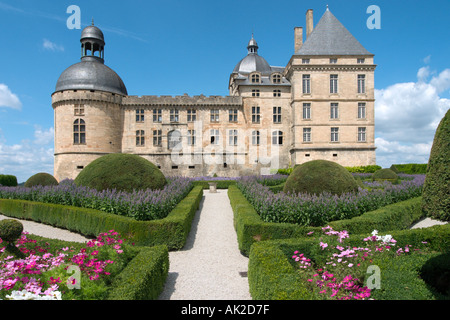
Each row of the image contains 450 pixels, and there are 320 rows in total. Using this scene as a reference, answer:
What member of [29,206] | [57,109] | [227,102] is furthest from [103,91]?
[29,206]

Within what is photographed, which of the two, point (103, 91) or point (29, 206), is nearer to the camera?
point (29, 206)

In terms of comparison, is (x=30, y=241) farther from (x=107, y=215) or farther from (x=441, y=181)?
(x=441, y=181)

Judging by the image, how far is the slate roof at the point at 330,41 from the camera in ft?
85.6

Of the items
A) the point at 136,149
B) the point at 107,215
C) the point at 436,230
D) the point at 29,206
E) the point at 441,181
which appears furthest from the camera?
the point at 136,149

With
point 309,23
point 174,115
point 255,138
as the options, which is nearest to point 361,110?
point 255,138

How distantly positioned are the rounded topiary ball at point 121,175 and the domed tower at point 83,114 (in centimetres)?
1528

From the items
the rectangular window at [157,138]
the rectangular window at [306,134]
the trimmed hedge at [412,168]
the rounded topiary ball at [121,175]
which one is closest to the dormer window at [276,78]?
the rectangular window at [306,134]

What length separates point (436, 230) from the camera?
5957 millimetres

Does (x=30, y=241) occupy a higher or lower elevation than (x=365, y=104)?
lower

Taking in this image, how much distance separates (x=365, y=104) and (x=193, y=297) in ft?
87.5

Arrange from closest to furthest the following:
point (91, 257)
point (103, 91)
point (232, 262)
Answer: point (91, 257)
point (232, 262)
point (103, 91)

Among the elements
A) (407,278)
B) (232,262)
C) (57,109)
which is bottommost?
(232,262)

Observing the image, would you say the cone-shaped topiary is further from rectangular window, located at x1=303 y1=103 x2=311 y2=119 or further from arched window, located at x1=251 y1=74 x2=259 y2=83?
arched window, located at x1=251 y1=74 x2=259 y2=83

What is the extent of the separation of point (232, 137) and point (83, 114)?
1362cm
